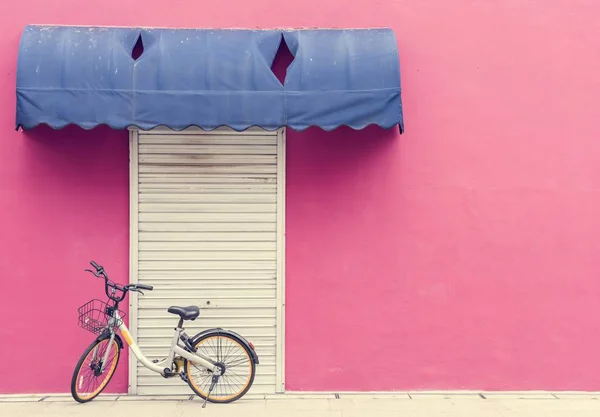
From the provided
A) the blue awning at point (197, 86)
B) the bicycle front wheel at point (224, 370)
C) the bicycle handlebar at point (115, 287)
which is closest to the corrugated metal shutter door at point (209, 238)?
the bicycle front wheel at point (224, 370)

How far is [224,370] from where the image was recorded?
20.7 feet

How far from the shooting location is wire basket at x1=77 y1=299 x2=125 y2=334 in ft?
20.4

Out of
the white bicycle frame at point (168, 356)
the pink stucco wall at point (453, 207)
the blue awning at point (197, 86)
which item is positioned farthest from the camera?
the pink stucco wall at point (453, 207)

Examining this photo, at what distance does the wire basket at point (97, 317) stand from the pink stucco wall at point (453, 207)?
1.79m

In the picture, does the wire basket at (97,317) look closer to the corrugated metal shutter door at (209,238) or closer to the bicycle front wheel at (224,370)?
the corrugated metal shutter door at (209,238)

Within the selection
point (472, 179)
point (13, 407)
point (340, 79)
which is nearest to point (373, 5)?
point (340, 79)

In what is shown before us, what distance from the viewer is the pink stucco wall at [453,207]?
672cm

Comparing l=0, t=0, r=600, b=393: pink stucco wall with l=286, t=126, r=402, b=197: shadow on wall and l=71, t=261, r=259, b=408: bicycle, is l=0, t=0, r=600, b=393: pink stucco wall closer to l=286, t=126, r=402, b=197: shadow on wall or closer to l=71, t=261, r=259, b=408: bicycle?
l=286, t=126, r=402, b=197: shadow on wall

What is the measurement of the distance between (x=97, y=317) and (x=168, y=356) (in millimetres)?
933

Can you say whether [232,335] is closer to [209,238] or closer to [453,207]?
[209,238]

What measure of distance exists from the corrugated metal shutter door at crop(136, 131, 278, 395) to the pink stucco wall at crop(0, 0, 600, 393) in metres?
0.26

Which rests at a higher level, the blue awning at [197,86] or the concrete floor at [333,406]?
the blue awning at [197,86]

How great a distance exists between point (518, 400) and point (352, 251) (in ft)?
7.39

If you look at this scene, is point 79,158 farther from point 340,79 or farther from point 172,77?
point 340,79
